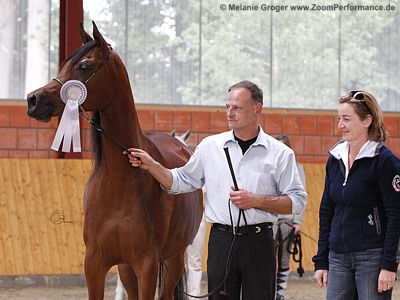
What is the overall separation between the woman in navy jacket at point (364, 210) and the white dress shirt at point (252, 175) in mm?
311

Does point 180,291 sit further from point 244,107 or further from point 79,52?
point 244,107

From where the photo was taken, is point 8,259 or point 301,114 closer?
point 8,259

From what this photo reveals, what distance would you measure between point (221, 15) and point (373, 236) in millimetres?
8426

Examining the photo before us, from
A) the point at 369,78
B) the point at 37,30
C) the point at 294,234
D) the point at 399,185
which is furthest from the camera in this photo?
the point at 369,78

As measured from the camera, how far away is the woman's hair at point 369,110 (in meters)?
4.14

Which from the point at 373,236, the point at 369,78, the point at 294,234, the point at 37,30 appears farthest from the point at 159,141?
the point at 369,78

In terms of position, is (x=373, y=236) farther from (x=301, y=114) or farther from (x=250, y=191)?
(x=301, y=114)

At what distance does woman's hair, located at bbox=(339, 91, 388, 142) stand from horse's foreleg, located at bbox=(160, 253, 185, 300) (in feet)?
8.71

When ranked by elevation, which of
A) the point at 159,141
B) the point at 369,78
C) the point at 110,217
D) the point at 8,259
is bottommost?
the point at 8,259

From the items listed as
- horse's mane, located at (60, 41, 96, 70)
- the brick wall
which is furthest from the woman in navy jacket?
the brick wall

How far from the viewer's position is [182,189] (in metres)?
4.77

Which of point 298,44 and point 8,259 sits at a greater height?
point 298,44

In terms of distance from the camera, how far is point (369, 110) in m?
4.15

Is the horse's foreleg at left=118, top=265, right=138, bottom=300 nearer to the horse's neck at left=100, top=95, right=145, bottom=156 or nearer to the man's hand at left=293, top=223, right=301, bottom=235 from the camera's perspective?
the horse's neck at left=100, top=95, right=145, bottom=156
